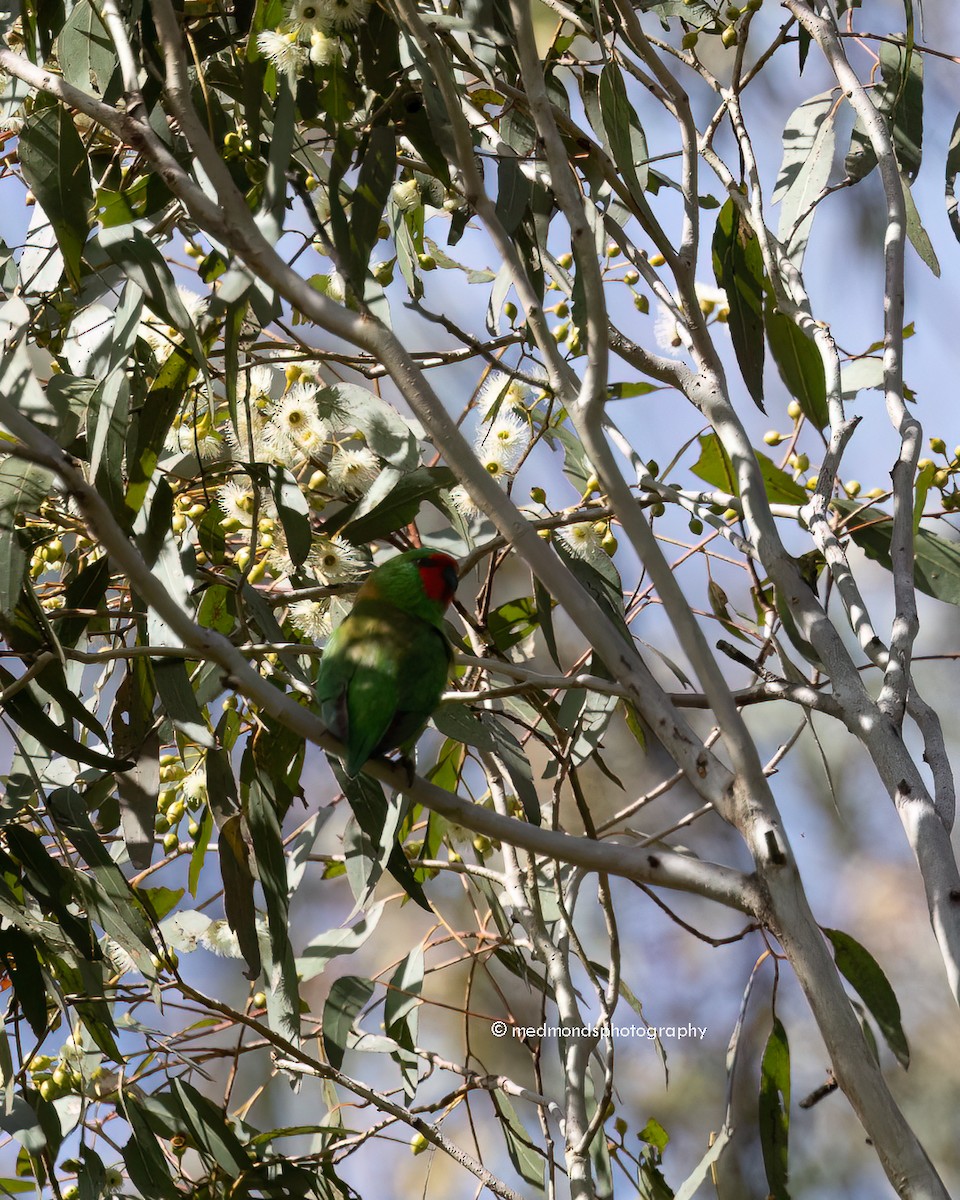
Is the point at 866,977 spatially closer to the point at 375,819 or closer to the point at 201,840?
the point at 375,819

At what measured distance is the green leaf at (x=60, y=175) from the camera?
67.1 inches

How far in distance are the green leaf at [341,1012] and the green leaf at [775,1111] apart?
0.70m

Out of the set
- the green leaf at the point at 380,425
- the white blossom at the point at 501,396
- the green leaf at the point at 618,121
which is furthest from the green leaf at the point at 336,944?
the green leaf at the point at 618,121

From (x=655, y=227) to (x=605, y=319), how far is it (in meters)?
0.47

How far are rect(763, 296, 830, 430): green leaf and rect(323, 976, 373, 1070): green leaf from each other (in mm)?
1311

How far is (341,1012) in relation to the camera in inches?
81.4

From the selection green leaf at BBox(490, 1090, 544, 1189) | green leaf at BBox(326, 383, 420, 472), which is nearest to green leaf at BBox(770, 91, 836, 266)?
green leaf at BBox(326, 383, 420, 472)

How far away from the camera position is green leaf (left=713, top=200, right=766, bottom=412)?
208cm

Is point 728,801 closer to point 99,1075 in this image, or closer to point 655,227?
point 655,227

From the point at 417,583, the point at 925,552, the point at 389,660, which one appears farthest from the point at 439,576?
the point at 925,552

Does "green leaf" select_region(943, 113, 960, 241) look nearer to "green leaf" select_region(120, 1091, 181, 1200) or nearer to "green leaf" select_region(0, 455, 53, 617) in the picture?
"green leaf" select_region(0, 455, 53, 617)

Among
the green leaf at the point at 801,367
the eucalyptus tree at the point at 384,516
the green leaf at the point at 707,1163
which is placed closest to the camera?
the eucalyptus tree at the point at 384,516

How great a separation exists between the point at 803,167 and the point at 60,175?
147cm

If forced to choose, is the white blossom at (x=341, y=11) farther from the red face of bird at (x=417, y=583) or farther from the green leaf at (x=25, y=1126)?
the green leaf at (x=25, y=1126)
